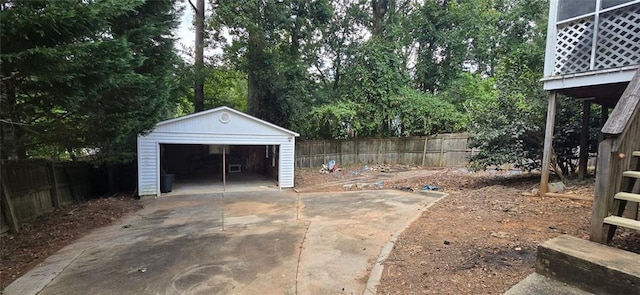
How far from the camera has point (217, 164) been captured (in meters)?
16.0

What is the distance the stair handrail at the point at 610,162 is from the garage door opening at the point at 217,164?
394 inches

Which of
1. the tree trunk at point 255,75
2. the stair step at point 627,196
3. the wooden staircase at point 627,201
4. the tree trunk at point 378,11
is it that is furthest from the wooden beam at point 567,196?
the tree trunk at point 378,11

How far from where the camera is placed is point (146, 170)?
9.09 metres

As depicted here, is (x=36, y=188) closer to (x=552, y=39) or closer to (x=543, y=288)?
(x=543, y=288)

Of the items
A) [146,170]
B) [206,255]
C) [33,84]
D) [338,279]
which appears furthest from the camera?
[146,170]

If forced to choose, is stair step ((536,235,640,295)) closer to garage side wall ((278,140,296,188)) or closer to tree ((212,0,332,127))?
garage side wall ((278,140,296,188))

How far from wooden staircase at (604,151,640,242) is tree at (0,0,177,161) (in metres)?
5.30

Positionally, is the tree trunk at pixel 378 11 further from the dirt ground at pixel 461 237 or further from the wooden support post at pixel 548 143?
the wooden support post at pixel 548 143

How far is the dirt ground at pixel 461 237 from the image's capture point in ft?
9.09

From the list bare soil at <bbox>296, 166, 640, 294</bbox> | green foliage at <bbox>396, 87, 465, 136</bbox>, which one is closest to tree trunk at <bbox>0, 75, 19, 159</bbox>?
bare soil at <bbox>296, 166, 640, 294</bbox>

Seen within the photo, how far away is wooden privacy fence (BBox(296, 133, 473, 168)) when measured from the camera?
14.7 metres

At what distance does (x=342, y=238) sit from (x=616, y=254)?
3.23m

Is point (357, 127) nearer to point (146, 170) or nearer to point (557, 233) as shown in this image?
point (146, 170)

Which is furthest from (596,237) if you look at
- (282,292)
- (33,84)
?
(33,84)
